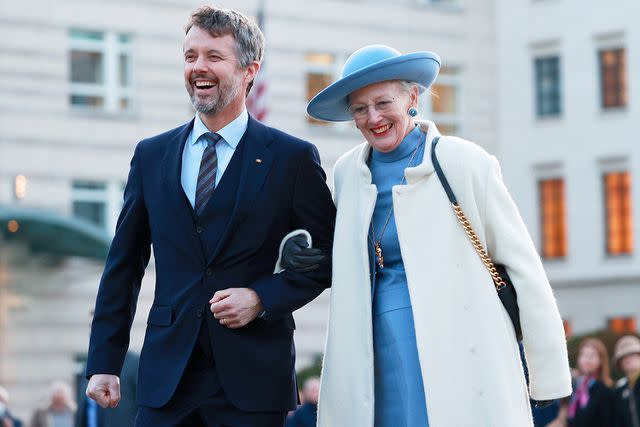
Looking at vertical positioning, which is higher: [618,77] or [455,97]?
[618,77]

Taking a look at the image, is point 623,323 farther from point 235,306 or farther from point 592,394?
point 235,306

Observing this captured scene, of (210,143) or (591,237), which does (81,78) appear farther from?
(210,143)

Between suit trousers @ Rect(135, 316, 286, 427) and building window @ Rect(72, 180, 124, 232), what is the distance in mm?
26992

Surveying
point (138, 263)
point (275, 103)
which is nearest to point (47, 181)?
point (275, 103)

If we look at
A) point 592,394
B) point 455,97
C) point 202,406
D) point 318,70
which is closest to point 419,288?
point 202,406

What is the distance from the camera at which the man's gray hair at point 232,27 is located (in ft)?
22.8

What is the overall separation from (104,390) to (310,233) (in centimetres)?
104

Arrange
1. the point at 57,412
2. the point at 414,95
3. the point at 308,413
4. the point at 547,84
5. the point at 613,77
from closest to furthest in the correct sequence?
the point at 414,95 < the point at 308,413 < the point at 57,412 < the point at 613,77 < the point at 547,84

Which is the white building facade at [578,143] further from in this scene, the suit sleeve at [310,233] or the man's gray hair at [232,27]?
the man's gray hair at [232,27]

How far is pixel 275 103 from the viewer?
3669cm

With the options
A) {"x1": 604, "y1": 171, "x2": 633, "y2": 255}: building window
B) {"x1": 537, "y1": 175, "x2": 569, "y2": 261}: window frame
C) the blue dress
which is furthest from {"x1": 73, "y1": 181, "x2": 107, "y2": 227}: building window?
the blue dress

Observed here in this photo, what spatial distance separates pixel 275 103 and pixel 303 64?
43.1 inches

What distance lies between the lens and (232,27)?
6.95 metres

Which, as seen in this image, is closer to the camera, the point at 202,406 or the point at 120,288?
the point at 202,406
